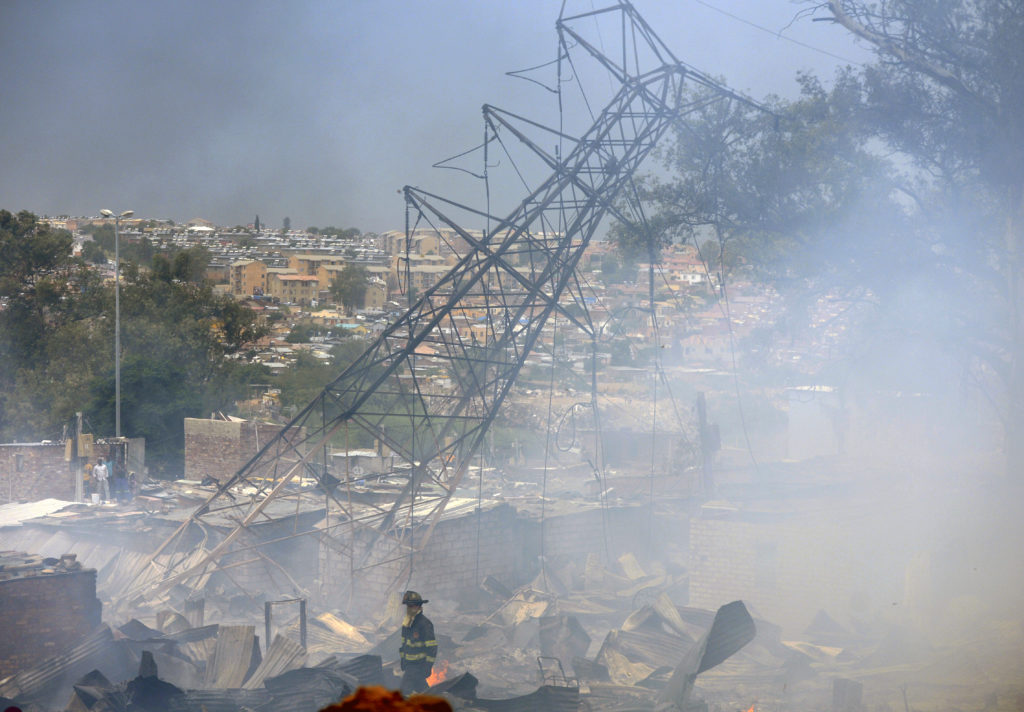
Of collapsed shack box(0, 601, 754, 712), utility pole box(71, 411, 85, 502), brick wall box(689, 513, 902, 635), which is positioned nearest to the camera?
collapsed shack box(0, 601, 754, 712)

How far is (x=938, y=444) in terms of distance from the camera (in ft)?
66.2

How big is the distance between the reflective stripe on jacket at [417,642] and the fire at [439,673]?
5.84 feet

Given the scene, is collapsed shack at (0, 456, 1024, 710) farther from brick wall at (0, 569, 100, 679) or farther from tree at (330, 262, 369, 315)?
tree at (330, 262, 369, 315)

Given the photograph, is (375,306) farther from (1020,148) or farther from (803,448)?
(1020,148)

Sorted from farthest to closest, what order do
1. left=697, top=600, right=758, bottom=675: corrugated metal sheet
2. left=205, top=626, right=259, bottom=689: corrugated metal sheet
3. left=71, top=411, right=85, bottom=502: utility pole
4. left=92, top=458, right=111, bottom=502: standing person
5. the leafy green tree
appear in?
1. the leafy green tree
2. left=71, top=411, right=85, bottom=502: utility pole
3. left=92, top=458, right=111, bottom=502: standing person
4. left=205, top=626, right=259, bottom=689: corrugated metal sheet
5. left=697, top=600, right=758, bottom=675: corrugated metal sheet

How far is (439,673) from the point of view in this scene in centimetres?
898

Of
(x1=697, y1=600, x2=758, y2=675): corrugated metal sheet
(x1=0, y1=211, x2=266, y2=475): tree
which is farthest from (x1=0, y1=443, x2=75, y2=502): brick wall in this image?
(x1=697, y1=600, x2=758, y2=675): corrugated metal sheet

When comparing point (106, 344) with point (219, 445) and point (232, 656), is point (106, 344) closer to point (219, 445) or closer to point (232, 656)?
point (219, 445)

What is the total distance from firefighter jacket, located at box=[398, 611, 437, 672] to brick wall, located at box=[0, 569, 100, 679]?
3.37 meters

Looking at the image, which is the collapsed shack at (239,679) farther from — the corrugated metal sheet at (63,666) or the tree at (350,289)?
the tree at (350,289)

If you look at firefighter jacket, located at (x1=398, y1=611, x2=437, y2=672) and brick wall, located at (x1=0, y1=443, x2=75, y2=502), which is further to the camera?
brick wall, located at (x1=0, y1=443, x2=75, y2=502)

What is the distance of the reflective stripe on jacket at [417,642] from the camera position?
6.95 metres

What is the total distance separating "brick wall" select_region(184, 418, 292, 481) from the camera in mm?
21844

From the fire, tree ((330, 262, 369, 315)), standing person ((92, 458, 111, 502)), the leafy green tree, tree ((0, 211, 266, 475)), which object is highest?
the leafy green tree
